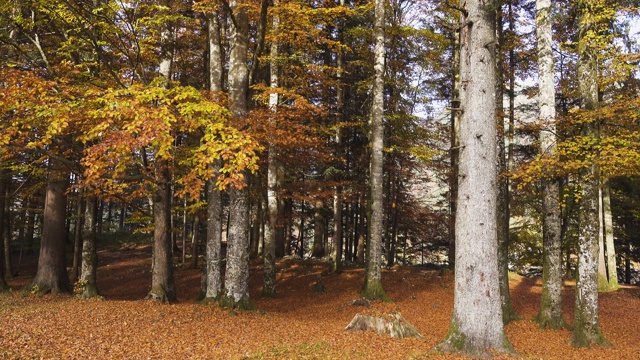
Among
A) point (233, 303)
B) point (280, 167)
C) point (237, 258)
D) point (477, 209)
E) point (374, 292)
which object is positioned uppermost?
point (280, 167)

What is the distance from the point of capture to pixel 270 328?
897 centimetres

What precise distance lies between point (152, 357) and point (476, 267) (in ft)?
17.8

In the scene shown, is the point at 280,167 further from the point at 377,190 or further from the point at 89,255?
the point at 89,255

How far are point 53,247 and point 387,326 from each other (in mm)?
11949

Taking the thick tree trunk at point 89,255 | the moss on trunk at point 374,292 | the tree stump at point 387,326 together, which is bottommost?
the moss on trunk at point 374,292

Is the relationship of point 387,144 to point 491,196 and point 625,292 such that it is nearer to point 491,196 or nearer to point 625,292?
point 625,292

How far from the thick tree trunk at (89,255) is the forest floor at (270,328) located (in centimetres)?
74

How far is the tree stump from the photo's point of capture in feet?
28.1

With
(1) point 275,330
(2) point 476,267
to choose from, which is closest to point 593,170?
(2) point 476,267

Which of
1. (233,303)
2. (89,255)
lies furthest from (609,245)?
(89,255)

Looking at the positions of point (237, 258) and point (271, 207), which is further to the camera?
point (271, 207)

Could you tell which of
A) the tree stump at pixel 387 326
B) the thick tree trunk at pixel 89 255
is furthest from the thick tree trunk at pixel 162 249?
the tree stump at pixel 387 326

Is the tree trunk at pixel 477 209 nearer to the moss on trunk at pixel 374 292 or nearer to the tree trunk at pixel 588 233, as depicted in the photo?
the tree trunk at pixel 588 233

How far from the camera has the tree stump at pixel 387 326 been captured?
8.57 metres
